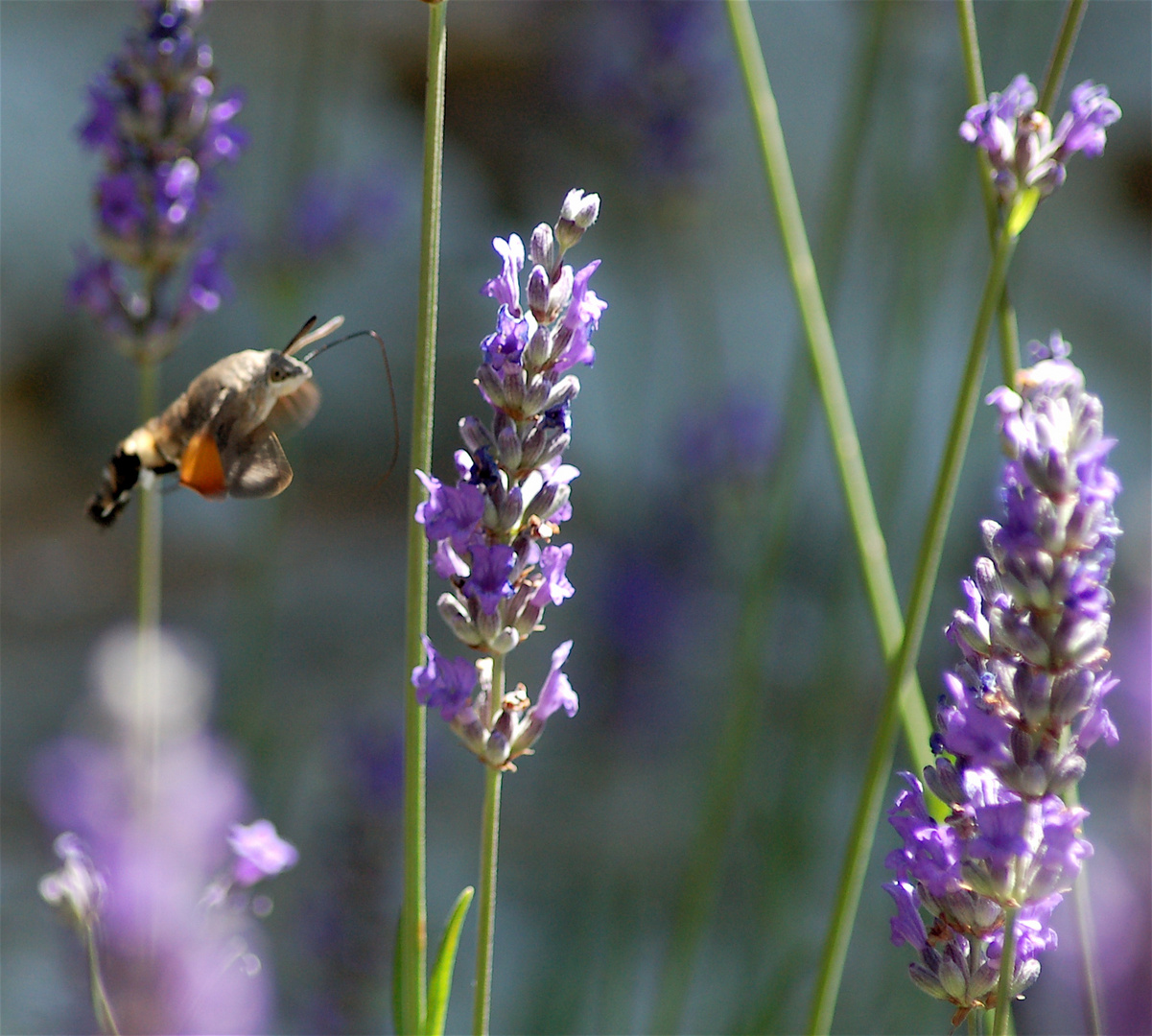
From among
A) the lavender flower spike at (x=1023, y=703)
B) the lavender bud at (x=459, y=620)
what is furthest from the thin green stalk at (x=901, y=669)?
the lavender bud at (x=459, y=620)

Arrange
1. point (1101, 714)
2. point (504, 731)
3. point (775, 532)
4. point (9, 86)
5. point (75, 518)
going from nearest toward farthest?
1. point (1101, 714)
2. point (504, 731)
3. point (775, 532)
4. point (9, 86)
5. point (75, 518)

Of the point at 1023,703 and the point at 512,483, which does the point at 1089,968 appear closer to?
the point at 1023,703

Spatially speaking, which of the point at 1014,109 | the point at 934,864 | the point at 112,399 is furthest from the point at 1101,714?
the point at 112,399

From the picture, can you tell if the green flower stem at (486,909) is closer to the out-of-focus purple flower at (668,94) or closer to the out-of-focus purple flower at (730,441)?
the out-of-focus purple flower at (730,441)

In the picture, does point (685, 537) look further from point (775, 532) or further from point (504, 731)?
→ point (504, 731)

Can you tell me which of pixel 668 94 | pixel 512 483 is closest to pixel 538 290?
pixel 512 483

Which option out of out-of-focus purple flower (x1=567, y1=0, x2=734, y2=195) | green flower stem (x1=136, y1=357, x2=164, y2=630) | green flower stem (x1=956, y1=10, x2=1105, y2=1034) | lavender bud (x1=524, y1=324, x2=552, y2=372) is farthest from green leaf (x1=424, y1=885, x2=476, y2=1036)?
out-of-focus purple flower (x1=567, y1=0, x2=734, y2=195)
